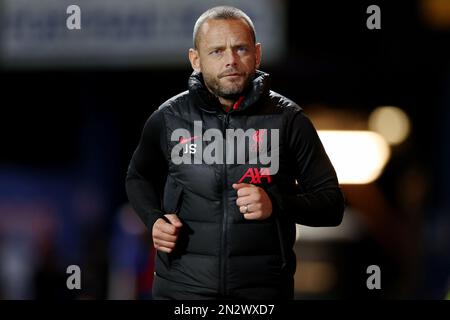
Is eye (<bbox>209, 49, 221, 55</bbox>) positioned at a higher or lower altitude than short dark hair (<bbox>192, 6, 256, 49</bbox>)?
lower

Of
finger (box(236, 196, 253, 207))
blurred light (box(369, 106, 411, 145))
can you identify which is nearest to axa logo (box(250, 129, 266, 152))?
finger (box(236, 196, 253, 207))

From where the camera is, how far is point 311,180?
154 inches

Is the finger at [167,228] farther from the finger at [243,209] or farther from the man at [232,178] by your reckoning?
the finger at [243,209]

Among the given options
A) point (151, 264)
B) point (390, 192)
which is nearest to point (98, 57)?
point (151, 264)

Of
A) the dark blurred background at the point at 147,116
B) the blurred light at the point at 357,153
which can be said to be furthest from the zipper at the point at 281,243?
the blurred light at the point at 357,153

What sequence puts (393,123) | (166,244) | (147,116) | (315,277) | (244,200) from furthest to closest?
(393,123) → (147,116) → (315,277) → (166,244) → (244,200)

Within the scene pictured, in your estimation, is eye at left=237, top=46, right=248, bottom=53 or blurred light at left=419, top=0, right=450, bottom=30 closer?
eye at left=237, top=46, right=248, bottom=53

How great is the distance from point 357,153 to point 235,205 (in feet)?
22.6

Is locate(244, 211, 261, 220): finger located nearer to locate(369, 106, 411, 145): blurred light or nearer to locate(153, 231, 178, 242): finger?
locate(153, 231, 178, 242): finger

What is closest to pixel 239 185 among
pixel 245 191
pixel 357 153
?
pixel 245 191

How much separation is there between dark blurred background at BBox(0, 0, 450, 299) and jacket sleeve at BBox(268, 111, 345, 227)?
345 centimetres

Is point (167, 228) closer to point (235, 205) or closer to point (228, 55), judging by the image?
point (235, 205)

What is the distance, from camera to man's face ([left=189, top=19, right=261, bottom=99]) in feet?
12.6
